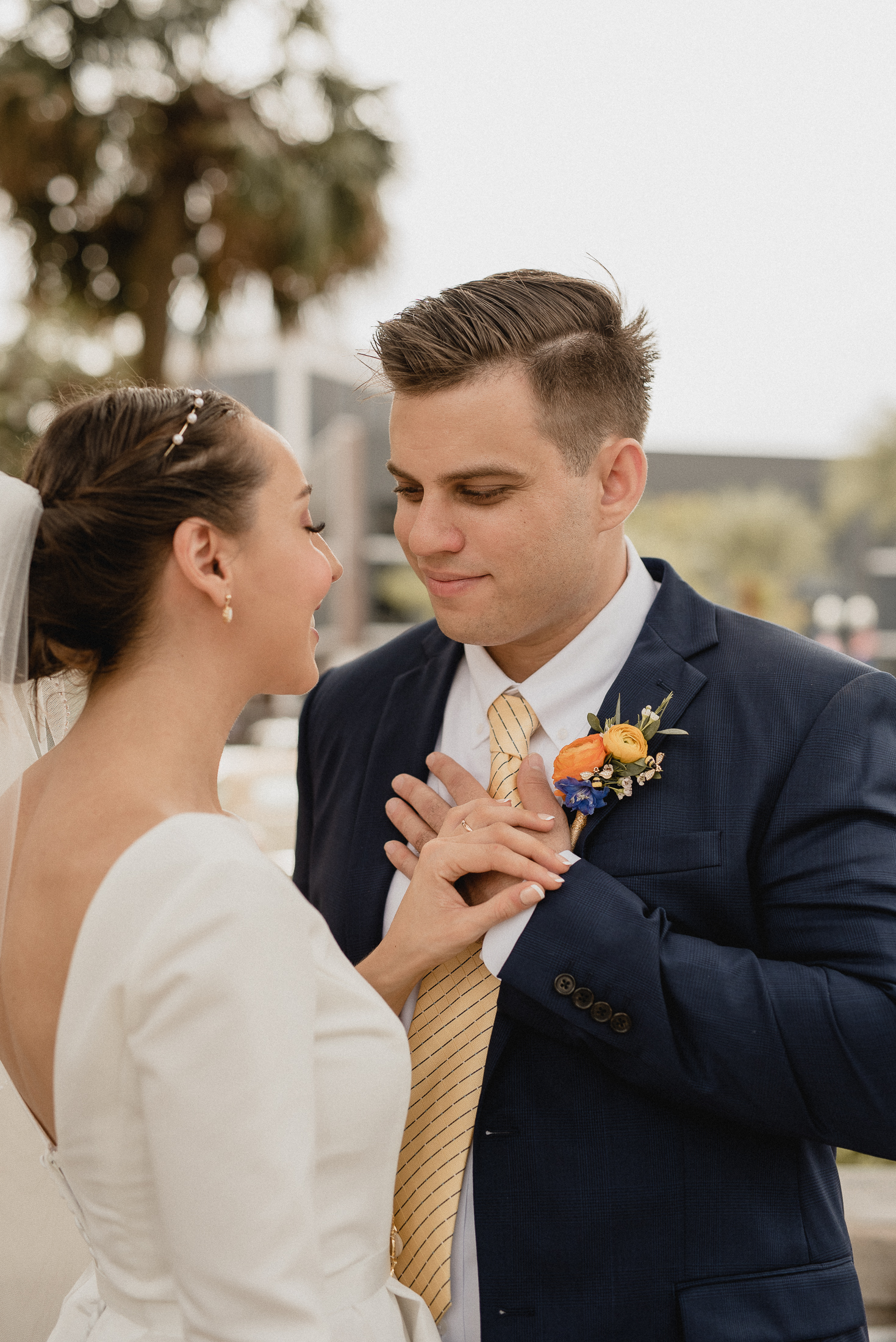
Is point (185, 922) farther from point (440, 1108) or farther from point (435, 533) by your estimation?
point (435, 533)

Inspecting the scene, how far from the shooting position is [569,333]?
2.22 metres

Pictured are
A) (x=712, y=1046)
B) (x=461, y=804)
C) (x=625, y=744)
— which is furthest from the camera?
(x=461, y=804)

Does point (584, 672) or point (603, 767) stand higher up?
point (584, 672)

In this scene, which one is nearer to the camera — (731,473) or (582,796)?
(582,796)

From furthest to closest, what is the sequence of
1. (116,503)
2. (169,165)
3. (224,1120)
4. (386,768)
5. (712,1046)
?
(169,165) < (386,768) < (712,1046) < (116,503) < (224,1120)

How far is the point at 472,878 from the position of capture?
6.55 feet

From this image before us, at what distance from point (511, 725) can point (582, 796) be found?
11.1 inches

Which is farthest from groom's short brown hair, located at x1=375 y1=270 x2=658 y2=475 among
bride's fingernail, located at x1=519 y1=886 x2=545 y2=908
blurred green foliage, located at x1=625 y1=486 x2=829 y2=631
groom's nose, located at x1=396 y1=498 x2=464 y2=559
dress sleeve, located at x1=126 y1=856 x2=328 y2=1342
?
blurred green foliage, located at x1=625 y1=486 x2=829 y2=631

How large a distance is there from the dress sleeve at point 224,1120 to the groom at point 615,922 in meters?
0.61

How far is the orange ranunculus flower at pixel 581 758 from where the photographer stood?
197 cm

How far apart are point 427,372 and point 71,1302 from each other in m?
1.62

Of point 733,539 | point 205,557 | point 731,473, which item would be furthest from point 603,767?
point 731,473

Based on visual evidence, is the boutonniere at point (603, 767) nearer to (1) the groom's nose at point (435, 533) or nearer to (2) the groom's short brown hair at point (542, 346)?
(1) the groom's nose at point (435, 533)

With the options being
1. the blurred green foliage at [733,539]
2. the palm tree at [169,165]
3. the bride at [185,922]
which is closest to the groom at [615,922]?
the bride at [185,922]
